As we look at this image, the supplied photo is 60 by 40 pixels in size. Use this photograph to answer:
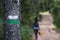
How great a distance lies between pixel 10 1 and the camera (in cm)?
165

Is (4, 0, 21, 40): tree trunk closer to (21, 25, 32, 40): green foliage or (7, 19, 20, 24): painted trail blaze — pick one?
(7, 19, 20, 24): painted trail blaze

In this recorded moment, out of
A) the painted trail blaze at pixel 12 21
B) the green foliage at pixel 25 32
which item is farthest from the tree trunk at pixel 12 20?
the green foliage at pixel 25 32

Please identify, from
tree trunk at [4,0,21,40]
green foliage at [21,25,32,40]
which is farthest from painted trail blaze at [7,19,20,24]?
green foliage at [21,25,32,40]

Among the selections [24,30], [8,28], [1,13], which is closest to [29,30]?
[24,30]

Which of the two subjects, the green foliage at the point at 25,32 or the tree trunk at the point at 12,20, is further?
the green foliage at the point at 25,32

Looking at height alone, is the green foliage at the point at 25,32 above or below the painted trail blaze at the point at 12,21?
below

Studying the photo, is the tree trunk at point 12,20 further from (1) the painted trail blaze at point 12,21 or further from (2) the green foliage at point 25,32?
(2) the green foliage at point 25,32

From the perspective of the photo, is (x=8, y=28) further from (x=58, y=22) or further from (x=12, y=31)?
(x=58, y=22)

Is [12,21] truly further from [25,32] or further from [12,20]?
[25,32]

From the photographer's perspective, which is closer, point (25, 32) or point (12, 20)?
point (12, 20)

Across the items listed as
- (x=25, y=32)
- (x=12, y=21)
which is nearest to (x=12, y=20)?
(x=12, y=21)

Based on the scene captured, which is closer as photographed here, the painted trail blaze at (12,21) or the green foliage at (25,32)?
the painted trail blaze at (12,21)

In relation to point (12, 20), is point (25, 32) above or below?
below

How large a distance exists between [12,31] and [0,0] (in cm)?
264
